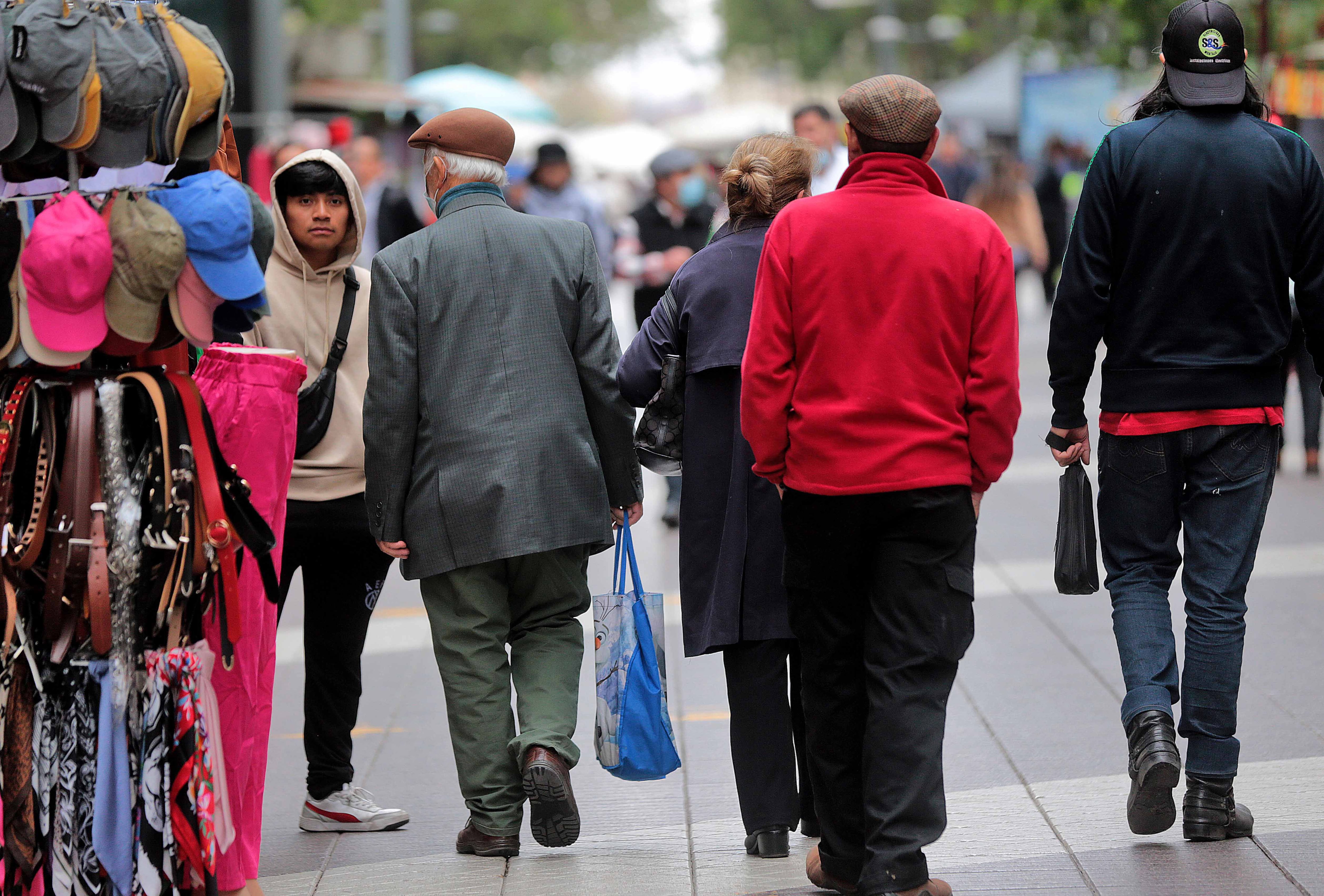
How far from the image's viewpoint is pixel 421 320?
15.0 feet

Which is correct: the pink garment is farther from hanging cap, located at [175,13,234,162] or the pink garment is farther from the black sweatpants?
the black sweatpants

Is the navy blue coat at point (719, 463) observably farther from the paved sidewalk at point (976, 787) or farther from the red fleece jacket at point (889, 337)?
the paved sidewalk at point (976, 787)

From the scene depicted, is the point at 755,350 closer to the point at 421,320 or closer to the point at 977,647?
the point at 421,320

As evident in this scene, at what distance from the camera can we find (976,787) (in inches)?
199

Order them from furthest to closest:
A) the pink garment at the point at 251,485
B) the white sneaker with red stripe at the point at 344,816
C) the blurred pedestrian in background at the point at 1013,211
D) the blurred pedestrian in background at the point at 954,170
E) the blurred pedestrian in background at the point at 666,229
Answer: the blurred pedestrian in background at the point at 954,170 → the blurred pedestrian in background at the point at 1013,211 → the blurred pedestrian in background at the point at 666,229 → the white sneaker with red stripe at the point at 344,816 → the pink garment at the point at 251,485

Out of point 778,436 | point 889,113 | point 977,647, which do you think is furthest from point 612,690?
point 977,647

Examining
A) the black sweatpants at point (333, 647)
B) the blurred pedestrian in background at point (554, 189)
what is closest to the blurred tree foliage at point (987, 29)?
the black sweatpants at point (333, 647)

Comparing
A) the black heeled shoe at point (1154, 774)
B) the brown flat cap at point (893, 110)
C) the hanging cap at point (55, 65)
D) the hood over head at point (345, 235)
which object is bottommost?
the black heeled shoe at point (1154, 774)

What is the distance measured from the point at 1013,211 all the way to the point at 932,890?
17063 millimetres

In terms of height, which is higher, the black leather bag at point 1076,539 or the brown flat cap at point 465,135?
the brown flat cap at point 465,135

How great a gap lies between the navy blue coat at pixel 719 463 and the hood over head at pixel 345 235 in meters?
0.83

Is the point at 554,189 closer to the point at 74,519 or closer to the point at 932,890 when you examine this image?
the point at 932,890

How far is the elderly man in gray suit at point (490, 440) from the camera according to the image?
4.54 m

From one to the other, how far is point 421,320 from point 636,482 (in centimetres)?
71
